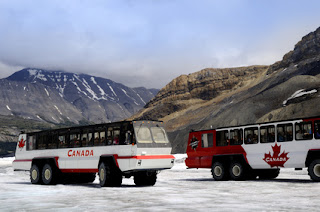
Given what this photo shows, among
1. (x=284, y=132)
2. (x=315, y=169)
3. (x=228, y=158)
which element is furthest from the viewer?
(x=228, y=158)

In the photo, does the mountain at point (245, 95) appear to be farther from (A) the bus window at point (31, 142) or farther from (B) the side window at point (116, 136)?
(B) the side window at point (116, 136)

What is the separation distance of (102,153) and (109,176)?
1.27 metres

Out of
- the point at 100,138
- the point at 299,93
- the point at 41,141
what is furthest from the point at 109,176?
the point at 299,93

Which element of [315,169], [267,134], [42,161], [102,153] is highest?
[267,134]

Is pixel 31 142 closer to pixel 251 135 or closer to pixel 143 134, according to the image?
pixel 143 134

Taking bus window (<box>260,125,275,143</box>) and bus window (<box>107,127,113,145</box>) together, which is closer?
bus window (<box>107,127,113,145</box>)

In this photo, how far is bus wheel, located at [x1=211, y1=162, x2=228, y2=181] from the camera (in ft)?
80.9

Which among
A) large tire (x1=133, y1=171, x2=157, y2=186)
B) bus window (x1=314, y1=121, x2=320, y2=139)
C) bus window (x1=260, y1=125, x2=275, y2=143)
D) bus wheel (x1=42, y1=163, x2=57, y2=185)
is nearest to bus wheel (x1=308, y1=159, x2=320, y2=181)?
bus window (x1=314, y1=121, x2=320, y2=139)

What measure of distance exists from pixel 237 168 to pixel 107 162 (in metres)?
7.83

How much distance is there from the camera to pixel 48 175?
23.2 metres

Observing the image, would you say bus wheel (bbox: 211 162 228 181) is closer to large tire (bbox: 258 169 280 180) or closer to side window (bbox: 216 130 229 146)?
side window (bbox: 216 130 229 146)

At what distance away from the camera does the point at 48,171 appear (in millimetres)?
23250

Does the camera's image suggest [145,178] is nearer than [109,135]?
No

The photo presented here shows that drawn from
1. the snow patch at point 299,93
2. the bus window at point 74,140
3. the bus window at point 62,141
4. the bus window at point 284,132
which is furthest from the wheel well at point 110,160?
the snow patch at point 299,93
